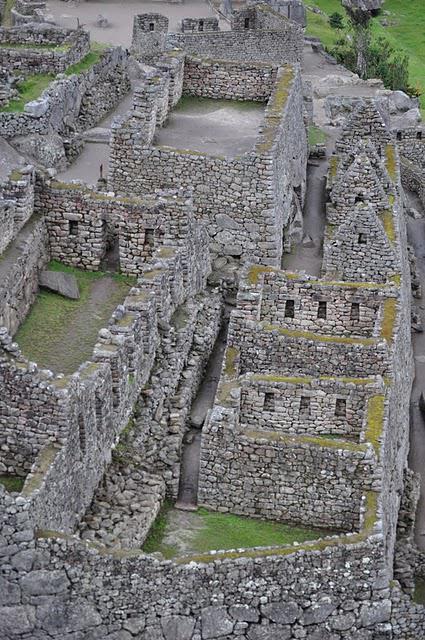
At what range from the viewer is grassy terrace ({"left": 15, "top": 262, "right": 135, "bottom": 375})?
32281 mm

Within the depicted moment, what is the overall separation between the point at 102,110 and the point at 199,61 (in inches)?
155

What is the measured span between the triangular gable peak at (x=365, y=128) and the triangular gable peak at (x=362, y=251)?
21.4 feet

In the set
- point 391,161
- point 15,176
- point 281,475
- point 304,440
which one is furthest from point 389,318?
point 391,161

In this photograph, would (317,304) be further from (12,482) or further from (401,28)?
(401,28)

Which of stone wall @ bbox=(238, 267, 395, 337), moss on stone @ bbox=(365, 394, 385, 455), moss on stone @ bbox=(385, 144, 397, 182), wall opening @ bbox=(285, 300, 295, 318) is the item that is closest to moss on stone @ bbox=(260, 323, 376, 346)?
stone wall @ bbox=(238, 267, 395, 337)

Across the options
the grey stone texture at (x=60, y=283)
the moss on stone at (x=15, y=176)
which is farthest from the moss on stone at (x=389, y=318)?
the moss on stone at (x=15, y=176)

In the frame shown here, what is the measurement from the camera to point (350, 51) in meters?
73.2

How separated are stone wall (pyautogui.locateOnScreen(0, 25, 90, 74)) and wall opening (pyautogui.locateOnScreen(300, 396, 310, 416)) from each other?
16.2 meters

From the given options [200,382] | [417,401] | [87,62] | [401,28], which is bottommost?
[401,28]

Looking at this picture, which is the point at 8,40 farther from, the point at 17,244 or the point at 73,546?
the point at 73,546

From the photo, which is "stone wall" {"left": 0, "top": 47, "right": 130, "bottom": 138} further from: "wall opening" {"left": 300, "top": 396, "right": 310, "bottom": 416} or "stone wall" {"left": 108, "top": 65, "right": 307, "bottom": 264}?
"wall opening" {"left": 300, "top": 396, "right": 310, "bottom": 416}

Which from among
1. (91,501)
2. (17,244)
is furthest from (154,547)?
(17,244)

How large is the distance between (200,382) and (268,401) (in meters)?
2.60

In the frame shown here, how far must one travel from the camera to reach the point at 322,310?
37.1 metres
